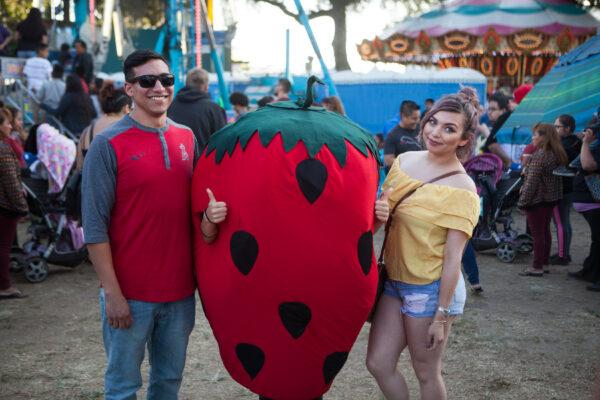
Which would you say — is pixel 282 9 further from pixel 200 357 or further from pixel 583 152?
pixel 200 357

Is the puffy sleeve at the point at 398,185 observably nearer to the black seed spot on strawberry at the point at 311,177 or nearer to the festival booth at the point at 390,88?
the black seed spot on strawberry at the point at 311,177

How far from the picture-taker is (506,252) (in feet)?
25.5

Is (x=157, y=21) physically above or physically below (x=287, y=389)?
above

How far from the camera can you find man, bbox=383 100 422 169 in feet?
21.8

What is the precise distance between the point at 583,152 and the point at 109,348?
5.01m

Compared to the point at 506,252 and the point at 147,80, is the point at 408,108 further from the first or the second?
the point at 147,80

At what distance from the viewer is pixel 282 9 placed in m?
26.8

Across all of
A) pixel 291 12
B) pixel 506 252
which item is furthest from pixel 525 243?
pixel 291 12

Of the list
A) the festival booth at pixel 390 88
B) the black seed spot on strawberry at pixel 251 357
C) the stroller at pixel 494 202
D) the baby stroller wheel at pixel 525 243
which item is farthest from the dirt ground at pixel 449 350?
the festival booth at pixel 390 88

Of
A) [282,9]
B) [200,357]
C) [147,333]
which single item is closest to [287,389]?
[147,333]

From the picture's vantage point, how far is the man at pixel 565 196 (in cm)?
725

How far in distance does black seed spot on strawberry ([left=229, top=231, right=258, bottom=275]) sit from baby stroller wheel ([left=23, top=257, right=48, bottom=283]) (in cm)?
483

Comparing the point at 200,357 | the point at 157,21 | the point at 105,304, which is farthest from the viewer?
the point at 157,21

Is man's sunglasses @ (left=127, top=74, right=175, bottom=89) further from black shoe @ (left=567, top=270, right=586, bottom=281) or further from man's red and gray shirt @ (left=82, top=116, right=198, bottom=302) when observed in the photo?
black shoe @ (left=567, top=270, right=586, bottom=281)
